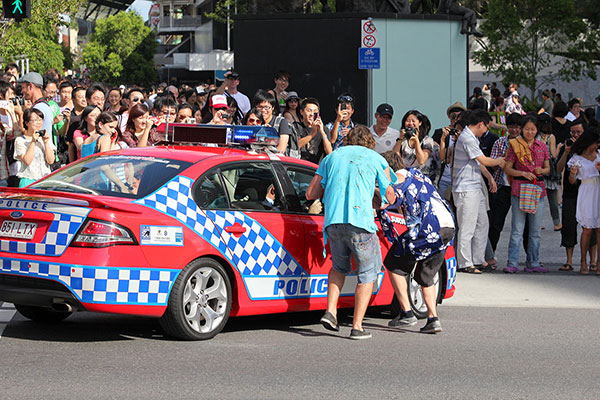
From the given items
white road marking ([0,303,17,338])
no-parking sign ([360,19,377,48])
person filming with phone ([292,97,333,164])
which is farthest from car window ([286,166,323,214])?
no-parking sign ([360,19,377,48])

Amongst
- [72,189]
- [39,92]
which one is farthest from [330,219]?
[39,92]

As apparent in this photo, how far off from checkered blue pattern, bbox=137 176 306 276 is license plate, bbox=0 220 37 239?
779 mm

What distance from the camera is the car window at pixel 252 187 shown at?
8.46 meters

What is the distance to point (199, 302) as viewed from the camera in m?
8.01

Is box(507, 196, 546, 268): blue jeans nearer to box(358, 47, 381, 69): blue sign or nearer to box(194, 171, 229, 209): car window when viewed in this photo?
box(194, 171, 229, 209): car window

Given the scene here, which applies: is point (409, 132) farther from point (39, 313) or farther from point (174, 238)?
point (39, 313)

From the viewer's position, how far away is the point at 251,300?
841 centimetres

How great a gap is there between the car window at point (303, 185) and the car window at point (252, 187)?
0.95 feet

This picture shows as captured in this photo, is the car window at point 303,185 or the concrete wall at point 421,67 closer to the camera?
the car window at point 303,185

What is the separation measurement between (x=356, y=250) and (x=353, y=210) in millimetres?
315

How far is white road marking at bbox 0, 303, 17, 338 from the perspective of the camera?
870cm

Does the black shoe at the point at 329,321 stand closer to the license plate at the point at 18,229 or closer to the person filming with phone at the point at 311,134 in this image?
the license plate at the point at 18,229

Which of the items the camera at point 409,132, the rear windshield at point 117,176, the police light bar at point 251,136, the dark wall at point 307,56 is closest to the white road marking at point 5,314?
the rear windshield at point 117,176

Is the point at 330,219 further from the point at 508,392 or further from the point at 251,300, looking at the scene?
the point at 508,392
